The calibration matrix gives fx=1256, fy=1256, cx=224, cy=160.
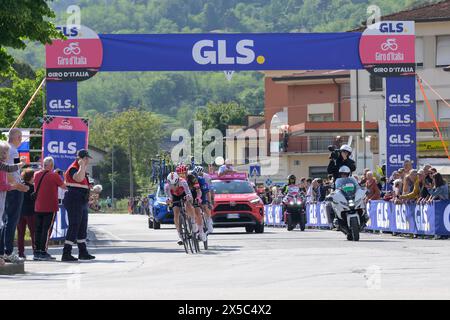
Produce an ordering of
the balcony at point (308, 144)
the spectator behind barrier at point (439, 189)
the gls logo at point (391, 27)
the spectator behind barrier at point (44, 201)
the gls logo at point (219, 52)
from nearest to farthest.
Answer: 1. the spectator behind barrier at point (44, 201)
2. the spectator behind barrier at point (439, 189)
3. the gls logo at point (219, 52)
4. the gls logo at point (391, 27)
5. the balcony at point (308, 144)

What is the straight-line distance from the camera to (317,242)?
2597 centimetres

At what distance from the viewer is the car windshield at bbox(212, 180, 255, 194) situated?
3616 centimetres

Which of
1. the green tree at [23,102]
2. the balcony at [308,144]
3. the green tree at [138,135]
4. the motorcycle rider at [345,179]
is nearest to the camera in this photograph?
the motorcycle rider at [345,179]

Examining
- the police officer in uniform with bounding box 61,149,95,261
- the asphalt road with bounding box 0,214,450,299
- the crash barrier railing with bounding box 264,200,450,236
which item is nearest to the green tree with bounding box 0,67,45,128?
the crash barrier railing with bounding box 264,200,450,236

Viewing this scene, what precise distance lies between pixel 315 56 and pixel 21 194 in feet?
50.4

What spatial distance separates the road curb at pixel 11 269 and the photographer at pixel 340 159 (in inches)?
422

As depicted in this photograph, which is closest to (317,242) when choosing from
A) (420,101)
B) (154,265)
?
(154,265)

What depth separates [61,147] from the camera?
91.8ft

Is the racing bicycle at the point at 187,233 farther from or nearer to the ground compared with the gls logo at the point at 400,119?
nearer to the ground

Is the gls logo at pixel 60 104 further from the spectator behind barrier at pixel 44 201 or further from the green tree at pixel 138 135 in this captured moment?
the green tree at pixel 138 135

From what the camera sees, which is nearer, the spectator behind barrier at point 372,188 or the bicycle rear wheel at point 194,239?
the bicycle rear wheel at point 194,239

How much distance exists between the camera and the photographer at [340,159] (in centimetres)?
2644

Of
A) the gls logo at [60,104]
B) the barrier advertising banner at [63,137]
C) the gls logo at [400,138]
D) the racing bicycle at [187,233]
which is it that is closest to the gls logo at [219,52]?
the gls logo at [60,104]
